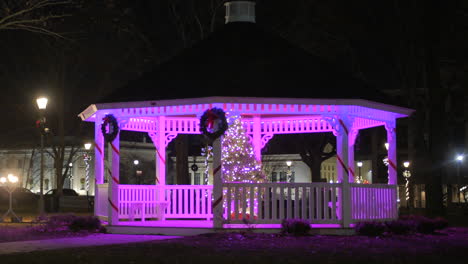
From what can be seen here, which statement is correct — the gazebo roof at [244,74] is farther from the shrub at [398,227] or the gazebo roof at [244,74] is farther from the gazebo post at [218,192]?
the shrub at [398,227]

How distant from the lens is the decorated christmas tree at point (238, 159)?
20.8m

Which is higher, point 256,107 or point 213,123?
point 256,107

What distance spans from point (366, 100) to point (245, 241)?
4.89m

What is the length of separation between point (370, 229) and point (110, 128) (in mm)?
7091

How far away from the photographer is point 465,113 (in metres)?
50.6

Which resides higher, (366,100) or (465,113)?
(465,113)

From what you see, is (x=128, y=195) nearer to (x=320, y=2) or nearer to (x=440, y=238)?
(x=440, y=238)

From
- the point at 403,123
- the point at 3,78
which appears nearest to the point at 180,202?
the point at 3,78

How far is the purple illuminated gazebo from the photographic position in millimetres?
18312

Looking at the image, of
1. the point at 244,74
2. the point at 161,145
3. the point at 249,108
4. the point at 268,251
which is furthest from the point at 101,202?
the point at 268,251

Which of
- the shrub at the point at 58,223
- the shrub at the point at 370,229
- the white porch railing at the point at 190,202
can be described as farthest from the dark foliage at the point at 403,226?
the shrub at the point at 58,223

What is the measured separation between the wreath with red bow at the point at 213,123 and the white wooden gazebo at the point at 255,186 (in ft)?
0.80

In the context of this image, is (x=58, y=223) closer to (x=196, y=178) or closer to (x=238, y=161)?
(x=238, y=161)

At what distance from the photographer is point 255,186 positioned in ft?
59.9
